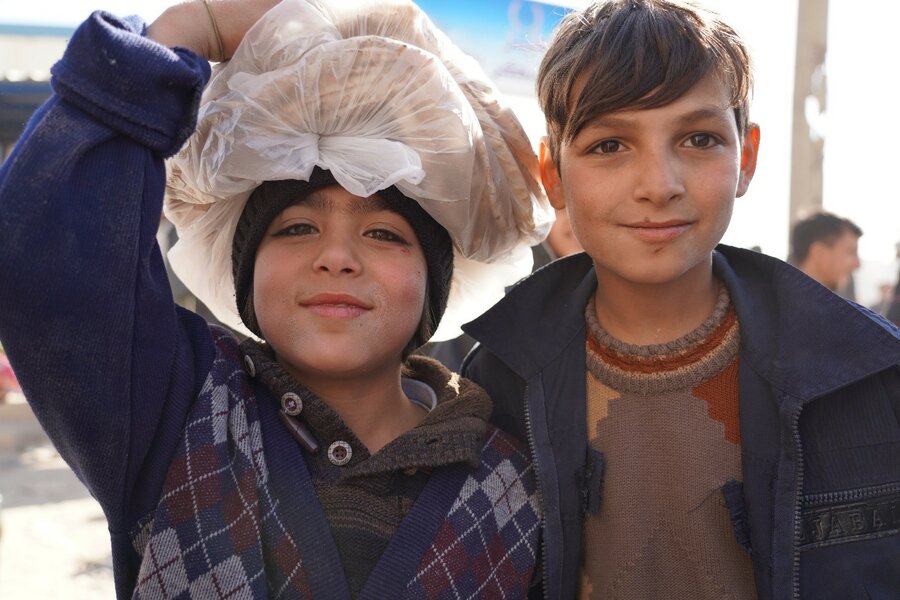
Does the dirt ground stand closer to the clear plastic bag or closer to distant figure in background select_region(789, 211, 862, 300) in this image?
the clear plastic bag

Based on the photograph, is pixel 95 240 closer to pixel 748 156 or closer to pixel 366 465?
pixel 366 465

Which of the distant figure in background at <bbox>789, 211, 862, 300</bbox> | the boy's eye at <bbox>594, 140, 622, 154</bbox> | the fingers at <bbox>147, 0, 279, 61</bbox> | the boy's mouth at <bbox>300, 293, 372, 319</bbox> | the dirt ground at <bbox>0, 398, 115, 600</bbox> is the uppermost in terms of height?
the fingers at <bbox>147, 0, 279, 61</bbox>

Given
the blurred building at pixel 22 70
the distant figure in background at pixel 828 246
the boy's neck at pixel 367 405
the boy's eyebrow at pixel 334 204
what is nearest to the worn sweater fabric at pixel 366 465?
the boy's neck at pixel 367 405

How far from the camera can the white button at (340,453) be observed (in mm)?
1862

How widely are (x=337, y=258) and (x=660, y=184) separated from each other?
691mm

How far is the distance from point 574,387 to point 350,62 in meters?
0.90

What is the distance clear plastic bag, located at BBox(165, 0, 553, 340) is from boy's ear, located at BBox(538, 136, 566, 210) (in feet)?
0.73

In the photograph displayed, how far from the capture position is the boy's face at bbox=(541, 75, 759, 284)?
197 centimetres

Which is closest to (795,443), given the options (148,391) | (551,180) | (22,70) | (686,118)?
(686,118)

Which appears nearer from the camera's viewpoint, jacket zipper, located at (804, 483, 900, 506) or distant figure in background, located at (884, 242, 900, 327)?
jacket zipper, located at (804, 483, 900, 506)

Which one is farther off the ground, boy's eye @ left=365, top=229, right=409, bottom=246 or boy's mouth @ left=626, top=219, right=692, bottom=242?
boy's eye @ left=365, top=229, right=409, bottom=246

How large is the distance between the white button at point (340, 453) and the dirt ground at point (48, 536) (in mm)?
3967

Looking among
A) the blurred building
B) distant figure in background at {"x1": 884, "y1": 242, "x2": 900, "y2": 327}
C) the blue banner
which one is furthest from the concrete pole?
the blurred building

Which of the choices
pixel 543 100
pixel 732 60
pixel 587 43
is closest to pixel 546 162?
pixel 543 100
